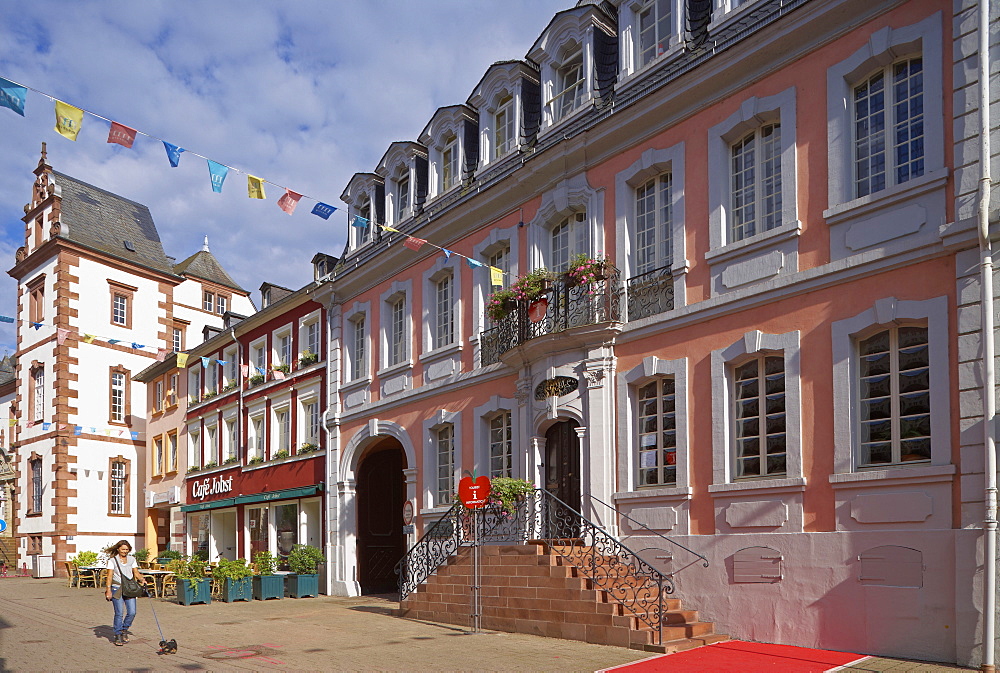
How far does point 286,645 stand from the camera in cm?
1352

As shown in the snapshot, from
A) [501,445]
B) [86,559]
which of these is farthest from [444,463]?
[86,559]

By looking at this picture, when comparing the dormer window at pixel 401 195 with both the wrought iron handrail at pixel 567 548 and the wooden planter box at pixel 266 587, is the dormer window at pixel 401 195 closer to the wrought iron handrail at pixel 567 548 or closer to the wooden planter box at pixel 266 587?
the wrought iron handrail at pixel 567 548

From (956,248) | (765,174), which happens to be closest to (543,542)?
(765,174)

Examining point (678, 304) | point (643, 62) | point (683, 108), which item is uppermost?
point (643, 62)

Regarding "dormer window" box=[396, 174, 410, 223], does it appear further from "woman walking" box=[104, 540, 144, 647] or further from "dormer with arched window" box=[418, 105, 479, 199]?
"woman walking" box=[104, 540, 144, 647]

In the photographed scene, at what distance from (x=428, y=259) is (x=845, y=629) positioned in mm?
12197

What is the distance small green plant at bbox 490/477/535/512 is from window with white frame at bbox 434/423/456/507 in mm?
4070

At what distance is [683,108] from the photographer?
14391 millimetres

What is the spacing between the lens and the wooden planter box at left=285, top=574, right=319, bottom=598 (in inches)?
873

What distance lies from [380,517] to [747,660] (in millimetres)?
13760

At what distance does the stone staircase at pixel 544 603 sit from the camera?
12.4m

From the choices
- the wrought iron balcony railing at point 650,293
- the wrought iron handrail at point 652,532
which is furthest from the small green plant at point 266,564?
the wrought iron balcony railing at point 650,293

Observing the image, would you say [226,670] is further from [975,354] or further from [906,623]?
[975,354]

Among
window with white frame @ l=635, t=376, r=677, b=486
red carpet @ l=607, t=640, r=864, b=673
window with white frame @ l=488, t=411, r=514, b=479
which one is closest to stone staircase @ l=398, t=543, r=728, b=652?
red carpet @ l=607, t=640, r=864, b=673
